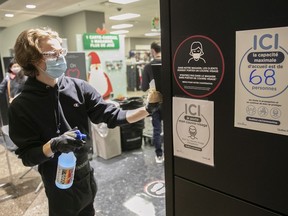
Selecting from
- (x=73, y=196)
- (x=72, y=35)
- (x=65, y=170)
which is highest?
(x=72, y=35)

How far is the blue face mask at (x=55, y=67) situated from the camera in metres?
1.48

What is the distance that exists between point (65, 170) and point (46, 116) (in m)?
0.31

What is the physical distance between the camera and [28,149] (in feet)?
4.68

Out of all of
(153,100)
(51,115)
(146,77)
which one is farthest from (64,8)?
(153,100)

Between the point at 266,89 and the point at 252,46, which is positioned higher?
the point at 252,46

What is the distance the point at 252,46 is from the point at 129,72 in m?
9.81

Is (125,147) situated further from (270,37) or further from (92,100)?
(270,37)

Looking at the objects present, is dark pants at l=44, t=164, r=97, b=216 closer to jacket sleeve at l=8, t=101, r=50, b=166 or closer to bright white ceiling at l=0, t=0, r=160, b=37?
jacket sleeve at l=8, t=101, r=50, b=166

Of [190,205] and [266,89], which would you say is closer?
[266,89]

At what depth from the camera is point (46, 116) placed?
4.73ft

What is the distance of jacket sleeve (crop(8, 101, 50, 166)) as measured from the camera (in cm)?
139

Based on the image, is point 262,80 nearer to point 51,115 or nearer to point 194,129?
point 194,129

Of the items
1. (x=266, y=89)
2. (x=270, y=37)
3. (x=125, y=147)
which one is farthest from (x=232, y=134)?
(x=125, y=147)

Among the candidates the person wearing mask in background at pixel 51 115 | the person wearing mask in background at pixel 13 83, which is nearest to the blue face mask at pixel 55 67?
the person wearing mask in background at pixel 51 115
